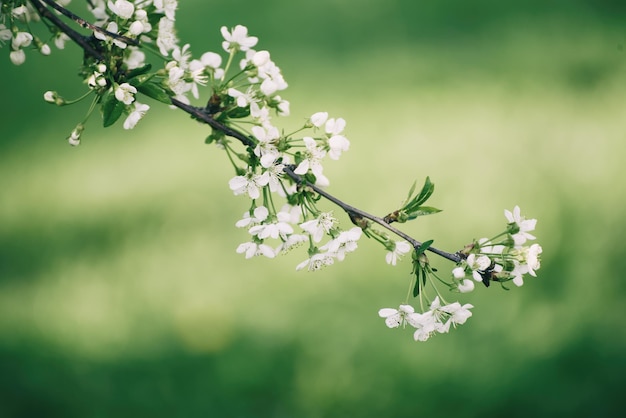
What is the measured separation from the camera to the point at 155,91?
3.61 feet

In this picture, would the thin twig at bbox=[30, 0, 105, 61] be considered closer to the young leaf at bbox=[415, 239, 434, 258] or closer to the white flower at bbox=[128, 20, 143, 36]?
the white flower at bbox=[128, 20, 143, 36]

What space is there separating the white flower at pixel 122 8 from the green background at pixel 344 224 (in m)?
1.51

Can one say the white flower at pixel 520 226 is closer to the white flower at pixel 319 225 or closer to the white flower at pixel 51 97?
the white flower at pixel 319 225

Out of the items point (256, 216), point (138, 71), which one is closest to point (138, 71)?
point (138, 71)

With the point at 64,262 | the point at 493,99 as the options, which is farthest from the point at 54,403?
the point at 493,99

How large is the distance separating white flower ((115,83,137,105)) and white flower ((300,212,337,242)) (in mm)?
352

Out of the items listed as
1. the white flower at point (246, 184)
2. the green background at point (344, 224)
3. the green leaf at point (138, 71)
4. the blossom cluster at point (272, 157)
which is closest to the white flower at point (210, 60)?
the blossom cluster at point (272, 157)

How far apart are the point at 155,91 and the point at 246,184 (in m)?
0.21

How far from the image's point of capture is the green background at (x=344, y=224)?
233cm

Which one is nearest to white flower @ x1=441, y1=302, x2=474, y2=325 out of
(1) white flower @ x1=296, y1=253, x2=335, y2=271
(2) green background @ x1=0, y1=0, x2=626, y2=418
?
(1) white flower @ x1=296, y1=253, x2=335, y2=271

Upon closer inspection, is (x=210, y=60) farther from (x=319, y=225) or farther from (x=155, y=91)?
(x=319, y=225)

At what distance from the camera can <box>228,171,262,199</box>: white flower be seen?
44.3 inches

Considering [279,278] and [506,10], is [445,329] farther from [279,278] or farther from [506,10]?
[506,10]

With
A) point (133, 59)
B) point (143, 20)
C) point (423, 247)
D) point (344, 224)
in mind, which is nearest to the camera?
point (423, 247)
